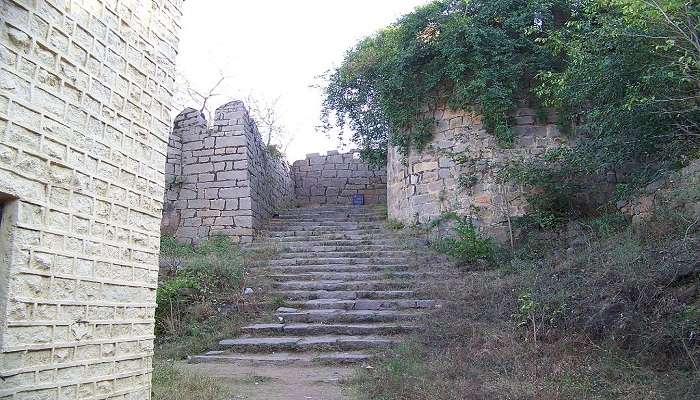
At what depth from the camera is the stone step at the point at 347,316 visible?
720 cm

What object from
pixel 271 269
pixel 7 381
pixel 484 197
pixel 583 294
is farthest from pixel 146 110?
pixel 484 197

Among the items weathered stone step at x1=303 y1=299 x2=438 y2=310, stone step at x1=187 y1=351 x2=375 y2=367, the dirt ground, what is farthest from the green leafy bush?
the dirt ground

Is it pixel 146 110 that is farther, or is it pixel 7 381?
pixel 146 110

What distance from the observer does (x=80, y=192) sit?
3090 mm

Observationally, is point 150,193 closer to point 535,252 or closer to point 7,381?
point 7,381

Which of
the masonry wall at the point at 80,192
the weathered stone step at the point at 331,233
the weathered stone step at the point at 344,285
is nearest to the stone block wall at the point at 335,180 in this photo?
the weathered stone step at the point at 331,233

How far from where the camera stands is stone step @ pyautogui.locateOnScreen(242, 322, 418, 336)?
268 inches

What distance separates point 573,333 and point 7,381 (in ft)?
14.7

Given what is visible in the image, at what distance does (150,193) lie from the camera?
380 cm

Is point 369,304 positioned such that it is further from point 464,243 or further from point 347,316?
point 464,243

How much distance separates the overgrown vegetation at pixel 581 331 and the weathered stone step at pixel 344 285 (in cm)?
126

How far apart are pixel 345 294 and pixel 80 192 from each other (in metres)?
5.42

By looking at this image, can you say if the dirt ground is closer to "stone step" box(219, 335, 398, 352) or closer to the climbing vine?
"stone step" box(219, 335, 398, 352)

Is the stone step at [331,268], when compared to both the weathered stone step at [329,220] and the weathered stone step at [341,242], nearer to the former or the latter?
the weathered stone step at [341,242]
